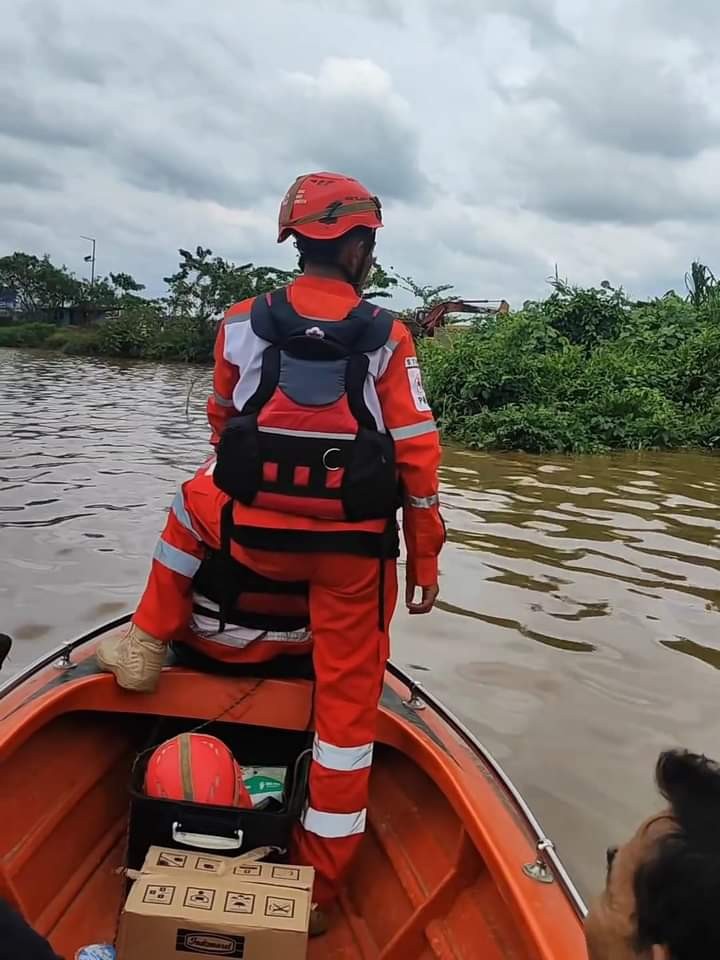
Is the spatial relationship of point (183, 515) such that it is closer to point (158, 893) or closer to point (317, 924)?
point (158, 893)

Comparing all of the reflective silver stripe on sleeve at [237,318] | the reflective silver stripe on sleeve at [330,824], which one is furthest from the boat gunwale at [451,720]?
the reflective silver stripe on sleeve at [237,318]

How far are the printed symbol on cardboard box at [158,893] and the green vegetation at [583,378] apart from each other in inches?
394

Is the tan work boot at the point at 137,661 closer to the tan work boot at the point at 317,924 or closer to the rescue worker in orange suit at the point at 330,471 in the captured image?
the rescue worker in orange suit at the point at 330,471

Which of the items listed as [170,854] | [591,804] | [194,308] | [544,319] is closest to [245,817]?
[170,854]

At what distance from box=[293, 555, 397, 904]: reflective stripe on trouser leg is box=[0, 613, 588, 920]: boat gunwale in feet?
1.11

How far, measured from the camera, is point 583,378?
1338 centimetres

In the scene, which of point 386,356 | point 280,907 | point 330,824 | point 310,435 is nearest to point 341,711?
point 330,824

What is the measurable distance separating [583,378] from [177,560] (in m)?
11.4

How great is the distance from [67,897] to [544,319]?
48.0 ft

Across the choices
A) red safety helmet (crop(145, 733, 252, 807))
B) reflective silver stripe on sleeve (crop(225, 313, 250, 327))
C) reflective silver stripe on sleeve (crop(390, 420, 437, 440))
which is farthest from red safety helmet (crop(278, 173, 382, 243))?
red safety helmet (crop(145, 733, 252, 807))

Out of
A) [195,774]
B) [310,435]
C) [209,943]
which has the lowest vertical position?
[209,943]

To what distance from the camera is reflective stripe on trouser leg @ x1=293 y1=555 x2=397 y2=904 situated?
247 cm

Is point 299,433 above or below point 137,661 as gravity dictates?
above

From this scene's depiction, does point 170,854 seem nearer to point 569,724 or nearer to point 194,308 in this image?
point 569,724
